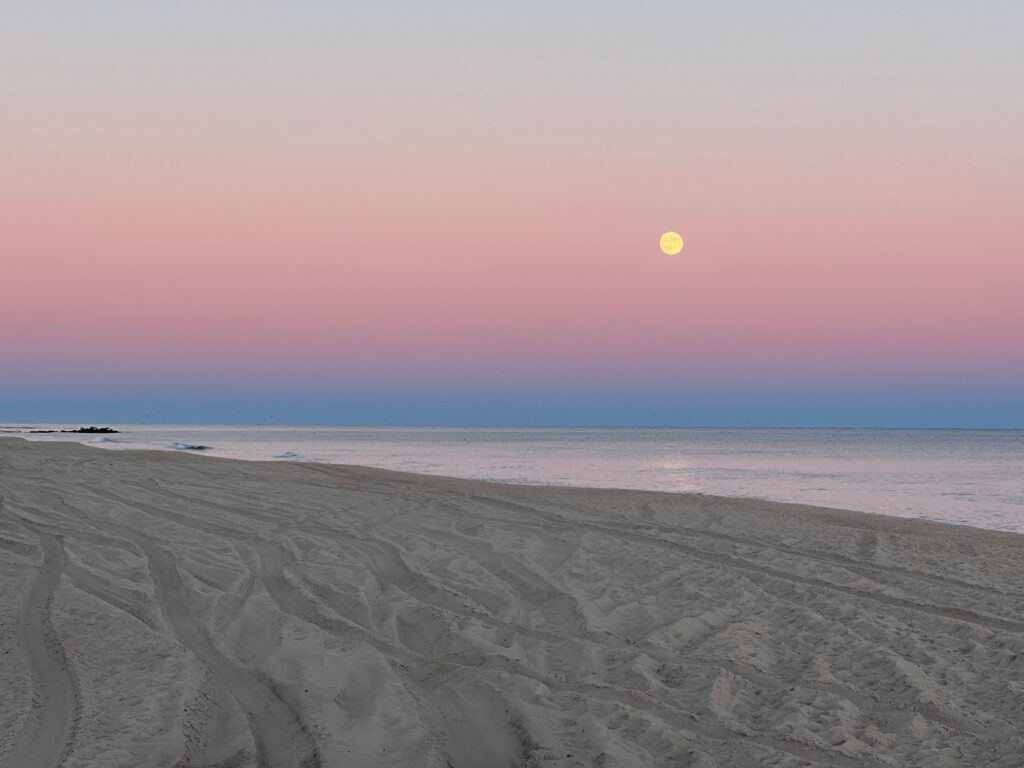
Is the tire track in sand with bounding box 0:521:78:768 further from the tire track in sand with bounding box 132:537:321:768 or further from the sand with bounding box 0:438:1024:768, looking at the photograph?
the tire track in sand with bounding box 132:537:321:768

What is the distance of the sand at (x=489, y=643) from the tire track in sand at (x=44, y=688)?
3cm

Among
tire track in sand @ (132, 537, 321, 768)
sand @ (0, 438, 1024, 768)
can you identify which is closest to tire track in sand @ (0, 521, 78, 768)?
sand @ (0, 438, 1024, 768)

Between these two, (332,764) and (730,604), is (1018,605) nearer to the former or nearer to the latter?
(730,604)

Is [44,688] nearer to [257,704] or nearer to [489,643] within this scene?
[257,704]

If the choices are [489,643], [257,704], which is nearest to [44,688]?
[257,704]

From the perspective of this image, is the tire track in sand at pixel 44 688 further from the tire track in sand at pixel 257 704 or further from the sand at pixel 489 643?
the tire track in sand at pixel 257 704

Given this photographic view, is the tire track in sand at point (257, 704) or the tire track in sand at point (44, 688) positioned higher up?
the tire track in sand at point (44, 688)

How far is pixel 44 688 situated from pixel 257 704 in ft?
6.34

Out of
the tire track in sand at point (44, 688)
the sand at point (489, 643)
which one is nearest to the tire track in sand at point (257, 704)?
the sand at point (489, 643)

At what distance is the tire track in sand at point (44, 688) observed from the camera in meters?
6.30

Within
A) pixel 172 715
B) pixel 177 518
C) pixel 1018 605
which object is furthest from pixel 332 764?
pixel 177 518

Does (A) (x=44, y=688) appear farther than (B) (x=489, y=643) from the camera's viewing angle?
No

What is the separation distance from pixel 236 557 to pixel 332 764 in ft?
28.3

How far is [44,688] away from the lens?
25.4 ft
